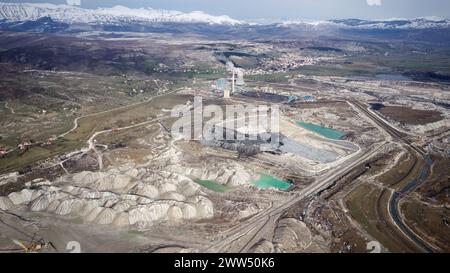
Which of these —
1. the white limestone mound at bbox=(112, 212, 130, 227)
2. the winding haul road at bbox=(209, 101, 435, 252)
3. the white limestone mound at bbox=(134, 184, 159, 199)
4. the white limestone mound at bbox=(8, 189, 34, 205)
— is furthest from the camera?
the white limestone mound at bbox=(134, 184, 159, 199)

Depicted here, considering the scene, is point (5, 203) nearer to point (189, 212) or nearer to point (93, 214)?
point (93, 214)

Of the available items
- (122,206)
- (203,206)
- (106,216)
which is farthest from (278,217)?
(106,216)

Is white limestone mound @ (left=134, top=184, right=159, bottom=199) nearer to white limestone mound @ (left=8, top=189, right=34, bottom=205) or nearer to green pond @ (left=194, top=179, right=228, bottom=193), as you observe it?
green pond @ (left=194, top=179, right=228, bottom=193)

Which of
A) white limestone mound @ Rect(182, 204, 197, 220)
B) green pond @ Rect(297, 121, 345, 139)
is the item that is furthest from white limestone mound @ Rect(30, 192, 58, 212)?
green pond @ Rect(297, 121, 345, 139)

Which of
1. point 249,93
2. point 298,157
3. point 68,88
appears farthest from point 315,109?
point 68,88

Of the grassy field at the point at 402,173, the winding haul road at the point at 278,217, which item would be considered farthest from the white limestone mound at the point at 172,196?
the grassy field at the point at 402,173

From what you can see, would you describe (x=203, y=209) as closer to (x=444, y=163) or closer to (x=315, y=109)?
(x=444, y=163)
